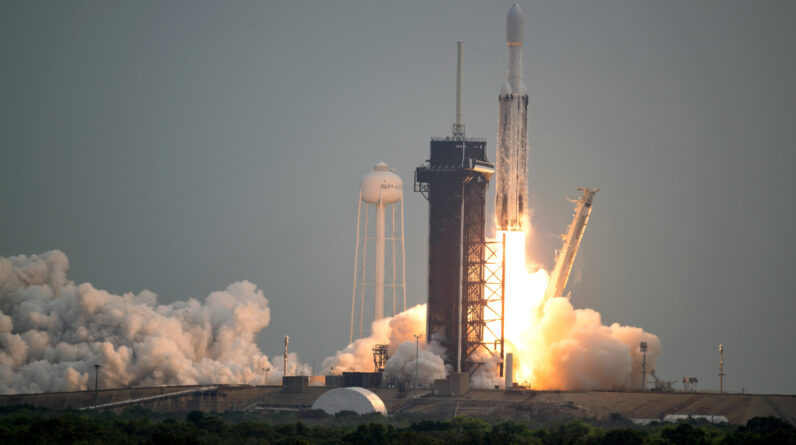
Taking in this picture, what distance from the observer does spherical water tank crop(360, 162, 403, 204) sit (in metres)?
150

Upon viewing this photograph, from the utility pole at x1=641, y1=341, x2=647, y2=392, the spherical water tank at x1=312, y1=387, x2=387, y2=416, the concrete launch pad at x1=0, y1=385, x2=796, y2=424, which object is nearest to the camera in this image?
the concrete launch pad at x1=0, y1=385, x2=796, y2=424

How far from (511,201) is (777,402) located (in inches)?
1127

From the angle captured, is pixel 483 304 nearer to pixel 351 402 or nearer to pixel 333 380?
pixel 333 380

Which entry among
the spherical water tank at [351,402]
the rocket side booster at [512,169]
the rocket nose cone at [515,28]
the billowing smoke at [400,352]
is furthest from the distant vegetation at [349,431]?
the rocket nose cone at [515,28]

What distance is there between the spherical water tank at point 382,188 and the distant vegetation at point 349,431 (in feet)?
83.8

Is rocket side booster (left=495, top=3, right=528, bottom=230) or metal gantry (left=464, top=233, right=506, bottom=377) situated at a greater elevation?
rocket side booster (left=495, top=3, right=528, bottom=230)

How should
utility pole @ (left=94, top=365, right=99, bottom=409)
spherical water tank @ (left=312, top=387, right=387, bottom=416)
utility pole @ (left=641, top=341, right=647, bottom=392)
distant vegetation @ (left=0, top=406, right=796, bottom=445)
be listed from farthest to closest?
utility pole @ (left=641, top=341, right=647, bottom=392) < utility pole @ (left=94, top=365, right=99, bottom=409) < spherical water tank @ (left=312, top=387, right=387, bottom=416) < distant vegetation @ (left=0, top=406, right=796, bottom=445)

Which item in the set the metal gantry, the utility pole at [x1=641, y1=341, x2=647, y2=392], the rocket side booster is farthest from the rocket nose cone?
the utility pole at [x1=641, y1=341, x2=647, y2=392]

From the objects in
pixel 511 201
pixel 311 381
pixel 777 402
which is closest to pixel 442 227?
pixel 511 201

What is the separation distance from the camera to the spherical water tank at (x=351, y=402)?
13400 centimetres

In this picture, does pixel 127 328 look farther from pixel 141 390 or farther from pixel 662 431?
pixel 662 431

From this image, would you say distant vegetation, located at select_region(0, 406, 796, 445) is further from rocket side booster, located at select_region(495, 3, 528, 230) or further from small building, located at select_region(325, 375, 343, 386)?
rocket side booster, located at select_region(495, 3, 528, 230)

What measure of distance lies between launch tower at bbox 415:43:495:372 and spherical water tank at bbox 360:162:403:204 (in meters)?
5.62

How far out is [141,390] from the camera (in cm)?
14038
